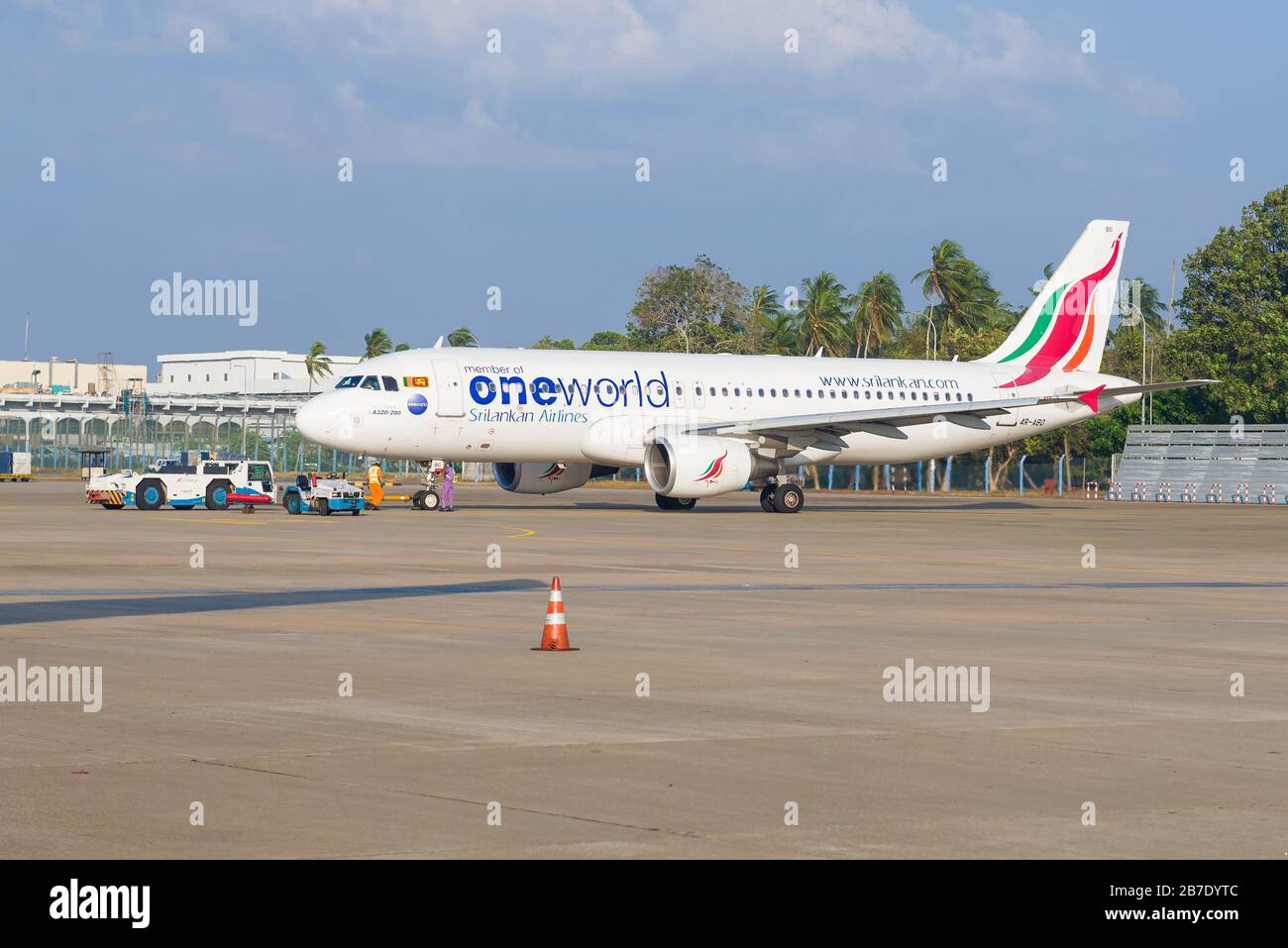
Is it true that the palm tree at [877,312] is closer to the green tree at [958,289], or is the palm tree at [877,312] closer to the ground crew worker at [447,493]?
the green tree at [958,289]

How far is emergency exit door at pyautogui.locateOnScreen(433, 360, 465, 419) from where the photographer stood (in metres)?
46.9

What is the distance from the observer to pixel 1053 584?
2628 centimetres

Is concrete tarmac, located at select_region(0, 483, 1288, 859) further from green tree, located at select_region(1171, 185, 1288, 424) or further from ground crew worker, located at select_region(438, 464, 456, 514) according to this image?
green tree, located at select_region(1171, 185, 1288, 424)

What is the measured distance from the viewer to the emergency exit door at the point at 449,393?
1847 inches

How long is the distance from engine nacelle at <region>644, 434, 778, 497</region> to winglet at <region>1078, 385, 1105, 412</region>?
13565mm

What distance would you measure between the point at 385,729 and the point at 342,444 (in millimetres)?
35319

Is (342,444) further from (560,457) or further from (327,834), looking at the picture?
(327,834)

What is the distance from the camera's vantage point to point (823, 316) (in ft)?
434

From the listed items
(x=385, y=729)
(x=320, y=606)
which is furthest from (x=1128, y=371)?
(x=385, y=729)

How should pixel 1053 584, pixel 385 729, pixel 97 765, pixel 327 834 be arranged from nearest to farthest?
pixel 327 834 → pixel 97 765 → pixel 385 729 → pixel 1053 584

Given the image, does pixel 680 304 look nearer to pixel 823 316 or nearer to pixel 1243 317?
pixel 823 316

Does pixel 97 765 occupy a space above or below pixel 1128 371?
below

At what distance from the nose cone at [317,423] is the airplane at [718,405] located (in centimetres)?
4

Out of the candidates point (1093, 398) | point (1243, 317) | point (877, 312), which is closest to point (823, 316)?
point (877, 312)
